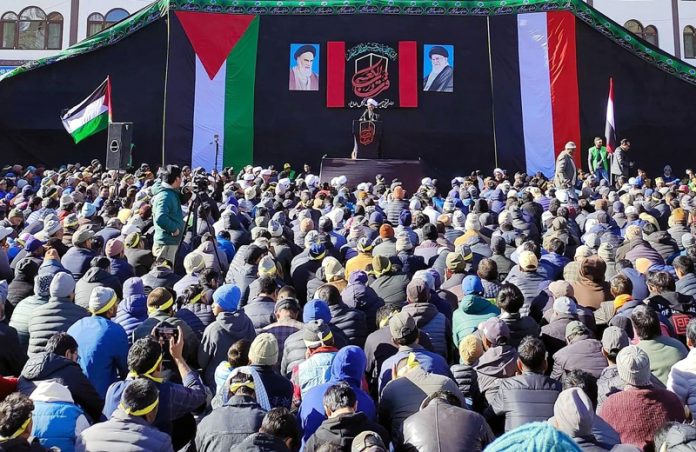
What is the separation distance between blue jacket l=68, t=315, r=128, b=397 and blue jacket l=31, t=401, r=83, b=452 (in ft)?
3.41

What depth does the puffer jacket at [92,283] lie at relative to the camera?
5.75 metres

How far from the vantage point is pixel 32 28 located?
2878 cm

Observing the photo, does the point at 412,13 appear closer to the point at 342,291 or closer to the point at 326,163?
the point at 326,163

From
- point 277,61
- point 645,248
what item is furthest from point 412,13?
point 645,248

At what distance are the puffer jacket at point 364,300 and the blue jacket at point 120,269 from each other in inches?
84.5

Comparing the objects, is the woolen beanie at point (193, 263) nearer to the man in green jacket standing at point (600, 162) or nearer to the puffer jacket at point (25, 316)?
the puffer jacket at point (25, 316)

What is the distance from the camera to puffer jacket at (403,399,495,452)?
3230 millimetres

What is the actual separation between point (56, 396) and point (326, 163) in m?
12.7

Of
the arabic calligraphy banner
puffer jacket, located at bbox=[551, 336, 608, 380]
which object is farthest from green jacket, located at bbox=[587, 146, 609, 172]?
puffer jacket, located at bbox=[551, 336, 608, 380]

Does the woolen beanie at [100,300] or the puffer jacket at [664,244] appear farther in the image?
the puffer jacket at [664,244]

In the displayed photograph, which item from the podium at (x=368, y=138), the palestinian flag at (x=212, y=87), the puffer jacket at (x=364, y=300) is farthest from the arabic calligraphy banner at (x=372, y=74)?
the puffer jacket at (x=364, y=300)

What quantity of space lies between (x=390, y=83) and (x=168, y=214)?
43.3ft

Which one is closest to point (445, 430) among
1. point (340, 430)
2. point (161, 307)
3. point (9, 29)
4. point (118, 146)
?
point (340, 430)

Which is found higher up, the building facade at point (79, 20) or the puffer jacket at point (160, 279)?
the building facade at point (79, 20)
